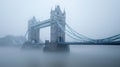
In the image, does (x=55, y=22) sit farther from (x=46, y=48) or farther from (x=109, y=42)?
(x=109, y=42)

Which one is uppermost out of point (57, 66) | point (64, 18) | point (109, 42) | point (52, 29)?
point (64, 18)

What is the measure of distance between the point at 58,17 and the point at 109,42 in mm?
11857

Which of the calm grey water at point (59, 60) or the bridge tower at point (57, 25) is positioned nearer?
the calm grey water at point (59, 60)

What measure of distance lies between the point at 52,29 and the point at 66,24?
214 cm

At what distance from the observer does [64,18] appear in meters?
27.6

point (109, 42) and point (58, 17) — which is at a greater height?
point (58, 17)

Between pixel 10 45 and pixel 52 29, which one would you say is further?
pixel 10 45

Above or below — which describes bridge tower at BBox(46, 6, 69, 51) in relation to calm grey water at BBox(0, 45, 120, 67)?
above

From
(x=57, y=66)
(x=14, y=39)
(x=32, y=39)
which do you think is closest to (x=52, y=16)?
(x=32, y=39)

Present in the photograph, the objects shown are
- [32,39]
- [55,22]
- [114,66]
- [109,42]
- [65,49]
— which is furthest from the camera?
[32,39]

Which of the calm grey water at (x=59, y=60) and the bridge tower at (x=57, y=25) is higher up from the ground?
the bridge tower at (x=57, y=25)

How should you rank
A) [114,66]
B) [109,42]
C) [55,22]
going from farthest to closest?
[55,22] → [109,42] → [114,66]

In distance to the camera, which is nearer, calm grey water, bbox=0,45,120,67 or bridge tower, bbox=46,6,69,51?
calm grey water, bbox=0,45,120,67

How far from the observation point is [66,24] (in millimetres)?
26797
